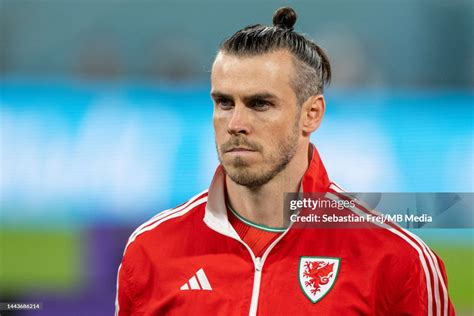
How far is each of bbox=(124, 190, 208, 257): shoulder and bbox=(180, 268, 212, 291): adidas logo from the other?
0.38 feet

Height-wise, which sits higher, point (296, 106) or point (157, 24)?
point (157, 24)

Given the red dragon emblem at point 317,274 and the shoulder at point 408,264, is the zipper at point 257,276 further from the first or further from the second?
the shoulder at point 408,264

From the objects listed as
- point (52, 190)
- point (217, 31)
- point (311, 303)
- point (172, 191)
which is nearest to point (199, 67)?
point (217, 31)

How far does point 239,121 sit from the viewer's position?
1.52 meters

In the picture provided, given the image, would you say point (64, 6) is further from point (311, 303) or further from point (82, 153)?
point (311, 303)

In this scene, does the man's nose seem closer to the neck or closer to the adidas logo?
the neck

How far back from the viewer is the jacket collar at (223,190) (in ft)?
5.29

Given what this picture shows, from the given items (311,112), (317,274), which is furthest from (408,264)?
(311,112)

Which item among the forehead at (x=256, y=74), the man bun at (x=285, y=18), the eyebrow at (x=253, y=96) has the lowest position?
the eyebrow at (x=253, y=96)

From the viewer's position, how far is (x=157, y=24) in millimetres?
2143

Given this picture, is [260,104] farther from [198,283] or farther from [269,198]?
[198,283]

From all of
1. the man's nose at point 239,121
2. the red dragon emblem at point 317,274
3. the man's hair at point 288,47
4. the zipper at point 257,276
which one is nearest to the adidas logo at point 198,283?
the zipper at point 257,276

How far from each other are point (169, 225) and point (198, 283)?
0.57ft

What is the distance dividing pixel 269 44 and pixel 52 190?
87cm
